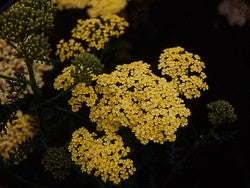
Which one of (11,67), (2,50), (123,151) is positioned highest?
(2,50)

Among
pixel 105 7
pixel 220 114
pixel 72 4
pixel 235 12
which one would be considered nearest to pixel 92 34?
pixel 105 7

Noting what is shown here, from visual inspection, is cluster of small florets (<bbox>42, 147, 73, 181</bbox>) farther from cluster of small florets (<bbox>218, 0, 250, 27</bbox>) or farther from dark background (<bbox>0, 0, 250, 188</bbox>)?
cluster of small florets (<bbox>218, 0, 250, 27</bbox>)

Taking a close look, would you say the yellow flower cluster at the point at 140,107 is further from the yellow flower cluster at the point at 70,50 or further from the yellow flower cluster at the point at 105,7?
the yellow flower cluster at the point at 105,7

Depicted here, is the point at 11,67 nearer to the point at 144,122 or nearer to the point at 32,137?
the point at 32,137

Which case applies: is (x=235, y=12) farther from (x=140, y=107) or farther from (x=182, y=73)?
(x=140, y=107)

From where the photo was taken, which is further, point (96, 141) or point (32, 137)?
point (32, 137)

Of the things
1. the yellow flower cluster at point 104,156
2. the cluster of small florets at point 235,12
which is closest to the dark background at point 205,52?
the cluster of small florets at point 235,12

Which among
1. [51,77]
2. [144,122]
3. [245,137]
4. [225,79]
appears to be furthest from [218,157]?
[51,77]

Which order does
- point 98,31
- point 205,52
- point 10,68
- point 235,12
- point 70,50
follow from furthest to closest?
point 205,52, point 235,12, point 10,68, point 70,50, point 98,31
